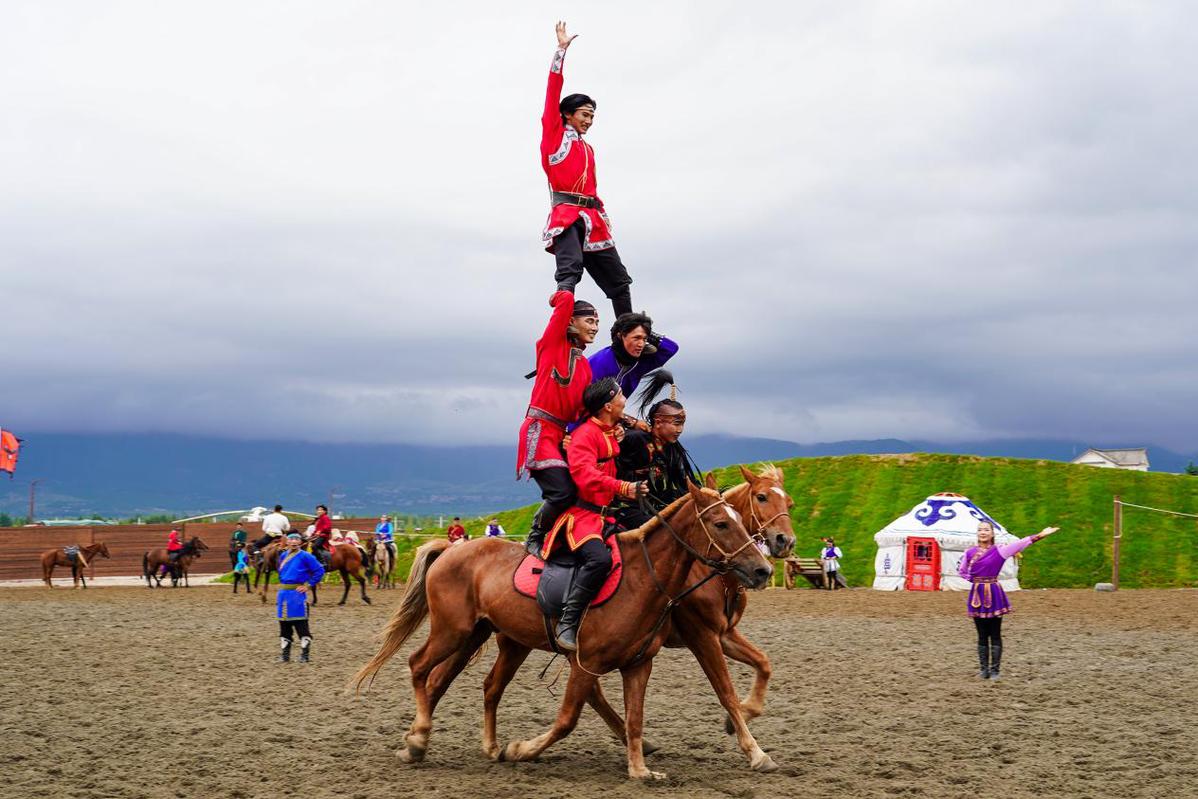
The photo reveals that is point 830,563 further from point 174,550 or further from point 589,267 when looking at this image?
point 589,267

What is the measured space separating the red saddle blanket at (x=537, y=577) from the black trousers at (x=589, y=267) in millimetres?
2037

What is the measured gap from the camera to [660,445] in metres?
8.92

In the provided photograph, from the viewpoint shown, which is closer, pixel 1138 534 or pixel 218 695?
pixel 218 695

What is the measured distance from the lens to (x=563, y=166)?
8484 mm

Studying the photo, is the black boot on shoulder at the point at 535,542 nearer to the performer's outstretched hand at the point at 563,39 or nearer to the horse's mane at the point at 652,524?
the horse's mane at the point at 652,524

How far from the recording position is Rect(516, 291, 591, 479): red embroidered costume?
813 cm

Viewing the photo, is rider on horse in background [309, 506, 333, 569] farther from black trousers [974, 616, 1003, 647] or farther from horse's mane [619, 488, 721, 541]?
horse's mane [619, 488, 721, 541]

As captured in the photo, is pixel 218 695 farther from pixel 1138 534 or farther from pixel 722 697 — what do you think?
pixel 1138 534

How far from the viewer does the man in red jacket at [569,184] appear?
330 inches

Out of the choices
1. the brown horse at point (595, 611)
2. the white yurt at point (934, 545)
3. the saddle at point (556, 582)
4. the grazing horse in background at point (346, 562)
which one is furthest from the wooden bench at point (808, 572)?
the saddle at point (556, 582)

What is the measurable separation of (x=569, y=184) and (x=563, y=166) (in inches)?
5.8

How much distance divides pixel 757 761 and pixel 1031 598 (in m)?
23.9

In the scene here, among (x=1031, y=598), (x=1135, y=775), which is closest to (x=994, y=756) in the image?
(x=1135, y=775)

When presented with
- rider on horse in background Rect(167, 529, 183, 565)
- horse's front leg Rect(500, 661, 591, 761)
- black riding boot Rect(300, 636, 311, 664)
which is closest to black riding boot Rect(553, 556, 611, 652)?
horse's front leg Rect(500, 661, 591, 761)
